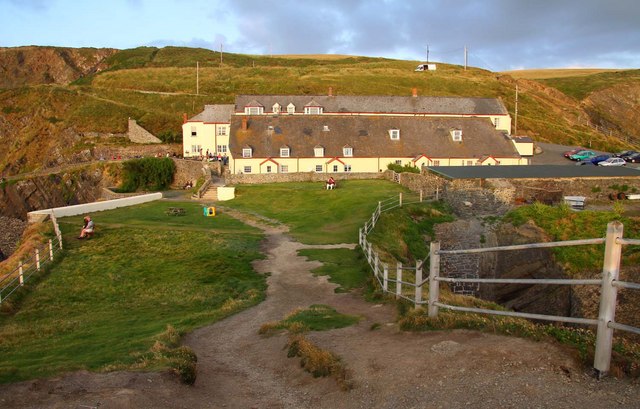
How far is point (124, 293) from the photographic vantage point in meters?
22.6

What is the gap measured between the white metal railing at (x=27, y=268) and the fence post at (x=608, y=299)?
20068 millimetres

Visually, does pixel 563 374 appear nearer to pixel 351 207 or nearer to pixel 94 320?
pixel 94 320

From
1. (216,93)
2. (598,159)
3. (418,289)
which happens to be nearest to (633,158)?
(598,159)

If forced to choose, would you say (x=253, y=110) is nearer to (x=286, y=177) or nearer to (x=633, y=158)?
(x=286, y=177)

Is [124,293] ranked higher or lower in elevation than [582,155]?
lower

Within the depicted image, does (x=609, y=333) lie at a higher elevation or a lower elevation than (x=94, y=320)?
higher

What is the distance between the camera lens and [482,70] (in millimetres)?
146125

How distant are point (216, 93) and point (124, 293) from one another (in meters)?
92.0

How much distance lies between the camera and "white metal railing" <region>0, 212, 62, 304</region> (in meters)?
21.7

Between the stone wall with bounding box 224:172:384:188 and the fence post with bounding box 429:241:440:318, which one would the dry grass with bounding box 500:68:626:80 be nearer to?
the stone wall with bounding box 224:172:384:188

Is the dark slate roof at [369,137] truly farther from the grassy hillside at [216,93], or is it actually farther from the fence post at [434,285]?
the fence post at [434,285]

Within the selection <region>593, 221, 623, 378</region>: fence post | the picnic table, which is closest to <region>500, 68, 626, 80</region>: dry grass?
the picnic table

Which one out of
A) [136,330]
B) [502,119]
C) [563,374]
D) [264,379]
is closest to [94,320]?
[136,330]

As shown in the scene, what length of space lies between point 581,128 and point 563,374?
106818mm
